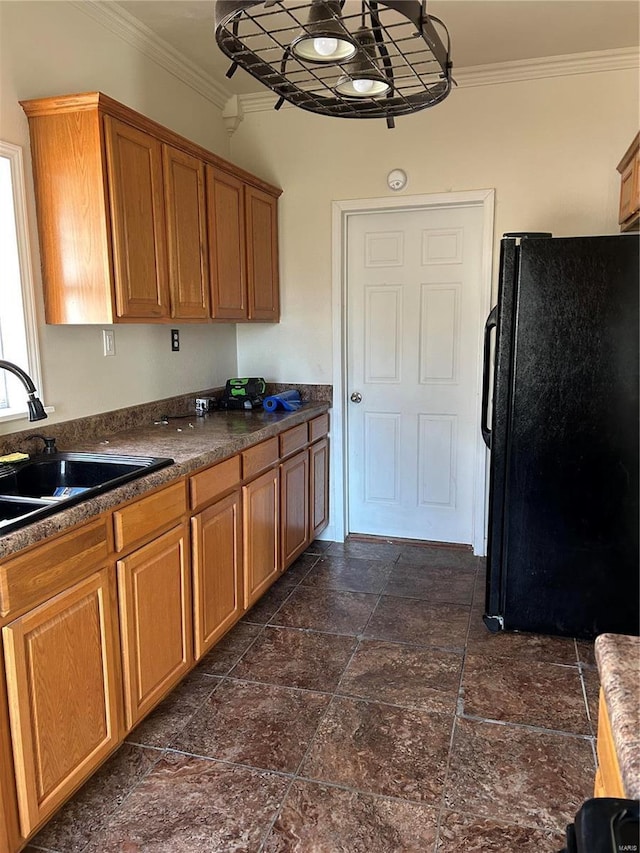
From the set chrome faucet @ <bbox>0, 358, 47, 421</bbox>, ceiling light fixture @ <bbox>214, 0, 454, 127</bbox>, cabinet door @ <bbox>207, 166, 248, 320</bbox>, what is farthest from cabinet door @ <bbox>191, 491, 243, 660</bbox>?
ceiling light fixture @ <bbox>214, 0, 454, 127</bbox>

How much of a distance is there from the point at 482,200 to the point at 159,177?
184cm

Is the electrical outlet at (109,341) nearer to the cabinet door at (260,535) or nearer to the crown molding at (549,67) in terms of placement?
the cabinet door at (260,535)

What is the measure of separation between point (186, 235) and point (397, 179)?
1.44 metres

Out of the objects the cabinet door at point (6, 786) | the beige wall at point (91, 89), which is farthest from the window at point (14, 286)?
the cabinet door at point (6, 786)

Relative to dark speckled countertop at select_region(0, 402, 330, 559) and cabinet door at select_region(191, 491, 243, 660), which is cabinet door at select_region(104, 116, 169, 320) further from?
cabinet door at select_region(191, 491, 243, 660)

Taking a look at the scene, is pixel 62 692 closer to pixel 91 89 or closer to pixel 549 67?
pixel 91 89

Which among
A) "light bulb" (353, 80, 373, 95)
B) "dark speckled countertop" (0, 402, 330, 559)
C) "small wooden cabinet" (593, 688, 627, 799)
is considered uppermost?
"light bulb" (353, 80, 373, 95)

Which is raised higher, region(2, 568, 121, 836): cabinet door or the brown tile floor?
region(2, 568, 121, 836): cabinet door

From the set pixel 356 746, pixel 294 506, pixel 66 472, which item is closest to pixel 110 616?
pixel 66 472

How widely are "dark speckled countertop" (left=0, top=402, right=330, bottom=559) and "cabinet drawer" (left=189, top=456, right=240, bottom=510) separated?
0.12ft

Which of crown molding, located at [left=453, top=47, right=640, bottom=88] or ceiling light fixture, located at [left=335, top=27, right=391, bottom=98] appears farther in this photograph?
crown molding, located at [left=453, top=47, right=640, bottom=88]

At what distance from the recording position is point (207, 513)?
93.6 inches

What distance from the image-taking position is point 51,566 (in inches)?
62.2

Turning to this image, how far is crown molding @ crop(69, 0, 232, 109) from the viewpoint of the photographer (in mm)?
2541
